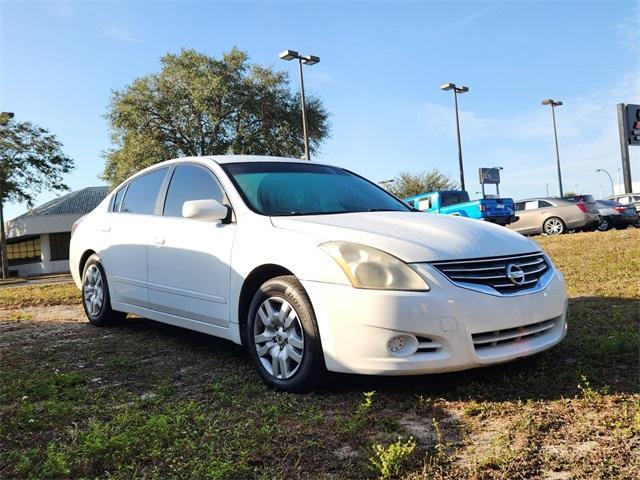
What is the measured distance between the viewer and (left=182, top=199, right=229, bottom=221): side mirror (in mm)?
3893

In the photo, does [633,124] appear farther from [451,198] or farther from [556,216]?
[451,198]

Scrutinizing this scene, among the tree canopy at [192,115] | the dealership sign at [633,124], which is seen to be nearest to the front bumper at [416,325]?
the dealership sign at [633,124]

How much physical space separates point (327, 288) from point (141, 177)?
3.05 meters

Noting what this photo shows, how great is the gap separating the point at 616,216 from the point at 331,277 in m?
19.4

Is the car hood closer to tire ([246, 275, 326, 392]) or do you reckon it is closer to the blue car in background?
tire ([246, 275, 326, 392])

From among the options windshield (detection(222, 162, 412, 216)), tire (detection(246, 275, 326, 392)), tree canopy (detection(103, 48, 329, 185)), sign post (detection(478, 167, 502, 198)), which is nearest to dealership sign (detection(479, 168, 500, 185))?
sign post (detection(478, 167, 502, 198))

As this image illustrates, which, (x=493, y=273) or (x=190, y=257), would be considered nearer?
(x=493, y=273)

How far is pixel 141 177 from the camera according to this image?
546 cm

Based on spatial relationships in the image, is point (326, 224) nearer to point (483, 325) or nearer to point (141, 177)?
point (483, 325)

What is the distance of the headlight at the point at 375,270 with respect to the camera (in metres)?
3.05

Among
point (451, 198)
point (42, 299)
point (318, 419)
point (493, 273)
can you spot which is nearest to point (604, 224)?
point (451, 198)

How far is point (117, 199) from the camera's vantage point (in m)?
5.78

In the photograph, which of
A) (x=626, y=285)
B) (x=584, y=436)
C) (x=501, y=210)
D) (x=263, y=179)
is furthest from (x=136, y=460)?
(x=501, y=210)

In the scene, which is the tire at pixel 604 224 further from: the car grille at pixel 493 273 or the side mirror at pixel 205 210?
the side mirror at pixel 205 210
